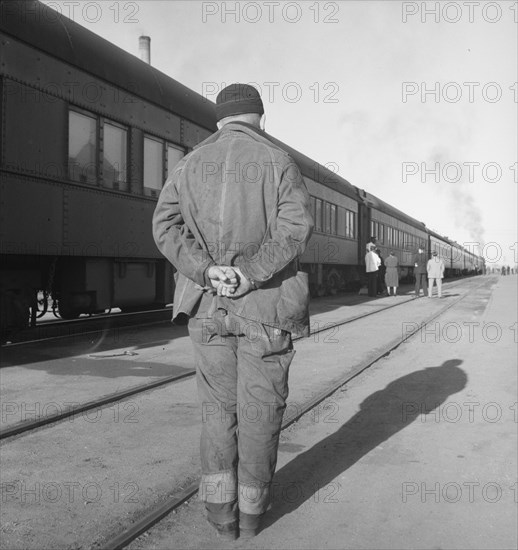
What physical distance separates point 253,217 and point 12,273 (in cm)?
545

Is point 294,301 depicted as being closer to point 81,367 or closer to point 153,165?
point 81,367

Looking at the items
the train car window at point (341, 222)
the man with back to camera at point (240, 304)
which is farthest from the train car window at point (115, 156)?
the train car window at point (341, 222)

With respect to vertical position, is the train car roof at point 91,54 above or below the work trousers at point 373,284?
above

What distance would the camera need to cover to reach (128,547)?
258 centimetres

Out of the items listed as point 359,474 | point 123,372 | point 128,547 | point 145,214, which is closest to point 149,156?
point 145,214

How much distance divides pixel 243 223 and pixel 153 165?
6.86 metres

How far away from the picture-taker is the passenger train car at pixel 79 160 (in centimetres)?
667

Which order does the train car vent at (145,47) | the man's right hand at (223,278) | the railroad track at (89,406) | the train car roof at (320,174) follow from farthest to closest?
1. the train car vent at (145,47)
2. the train car roof at (320,174)
3. the railroad track at (89,406)
4. the man's right hand at (223,278)

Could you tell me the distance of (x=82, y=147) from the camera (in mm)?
7711

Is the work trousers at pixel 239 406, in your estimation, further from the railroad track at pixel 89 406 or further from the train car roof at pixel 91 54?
the train car roof at pixel 91 54

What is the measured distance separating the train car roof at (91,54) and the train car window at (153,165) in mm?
583

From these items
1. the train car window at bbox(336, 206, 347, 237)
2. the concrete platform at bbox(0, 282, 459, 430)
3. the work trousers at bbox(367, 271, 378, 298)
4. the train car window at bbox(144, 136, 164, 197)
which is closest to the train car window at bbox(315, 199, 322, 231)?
the train car window at bbox(336, 206, 347, 237)

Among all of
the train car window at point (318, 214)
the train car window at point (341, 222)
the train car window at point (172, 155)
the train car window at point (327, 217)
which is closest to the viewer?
the train car window at point (172, 155)

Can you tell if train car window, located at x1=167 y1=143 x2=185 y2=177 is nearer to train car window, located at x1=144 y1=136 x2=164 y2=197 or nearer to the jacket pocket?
train car window, located at x1=144 y1=136 x2=164 y2=197
